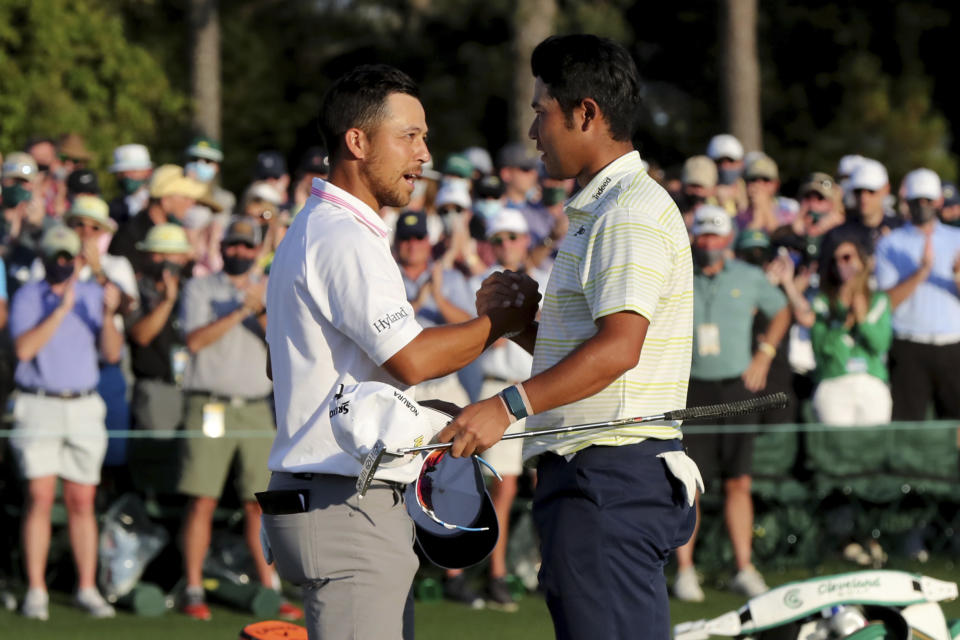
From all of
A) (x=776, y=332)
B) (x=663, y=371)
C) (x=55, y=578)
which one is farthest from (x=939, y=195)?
(x=663, y=371)

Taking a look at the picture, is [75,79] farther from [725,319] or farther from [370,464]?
[370,464]

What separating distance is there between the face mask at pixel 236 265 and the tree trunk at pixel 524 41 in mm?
10411

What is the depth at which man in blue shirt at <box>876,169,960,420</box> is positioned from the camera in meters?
10.6

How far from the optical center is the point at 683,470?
172 inches

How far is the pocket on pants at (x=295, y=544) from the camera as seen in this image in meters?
4.24

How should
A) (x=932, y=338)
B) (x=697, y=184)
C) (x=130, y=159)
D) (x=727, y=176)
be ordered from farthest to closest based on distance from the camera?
(x=727, y=176)
(x=130, y=159)
(x=697, y=184)
(x=932, y=338)

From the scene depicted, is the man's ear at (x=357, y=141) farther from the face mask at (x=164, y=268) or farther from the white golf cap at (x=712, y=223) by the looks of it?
the white golf cap at (x=712, y=223)

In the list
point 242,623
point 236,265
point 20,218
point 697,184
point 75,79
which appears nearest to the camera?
point 242,623

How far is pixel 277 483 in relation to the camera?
432 centimetres

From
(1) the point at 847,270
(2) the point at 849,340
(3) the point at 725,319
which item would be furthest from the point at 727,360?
(1) the point at 847,270

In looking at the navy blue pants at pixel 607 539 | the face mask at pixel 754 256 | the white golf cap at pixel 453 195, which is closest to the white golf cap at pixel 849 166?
the face mask at pixel 754 256

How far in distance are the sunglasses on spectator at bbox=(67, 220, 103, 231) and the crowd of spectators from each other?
0.01 meters

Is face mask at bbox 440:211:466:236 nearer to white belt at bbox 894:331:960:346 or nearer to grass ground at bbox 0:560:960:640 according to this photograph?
grass ground at bbox 0:560:960:640

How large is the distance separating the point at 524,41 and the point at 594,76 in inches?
607
